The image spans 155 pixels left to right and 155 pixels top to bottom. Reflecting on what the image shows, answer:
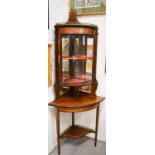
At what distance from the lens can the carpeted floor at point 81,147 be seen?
217 cm

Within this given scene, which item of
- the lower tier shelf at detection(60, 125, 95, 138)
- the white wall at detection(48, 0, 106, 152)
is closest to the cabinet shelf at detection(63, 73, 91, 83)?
the white wall at detection(48, 0, 106, 152)

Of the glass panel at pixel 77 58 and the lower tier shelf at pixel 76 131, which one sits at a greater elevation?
the glass panel at pixel 77 58

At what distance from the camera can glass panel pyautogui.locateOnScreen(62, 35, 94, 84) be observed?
2023mm

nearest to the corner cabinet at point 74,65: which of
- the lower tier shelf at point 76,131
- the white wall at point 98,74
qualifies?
the lower tier shelf at point 76,131

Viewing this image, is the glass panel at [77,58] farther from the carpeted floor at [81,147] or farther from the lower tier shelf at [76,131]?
the carpeted floor at [81,147]

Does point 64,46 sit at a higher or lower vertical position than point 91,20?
lower

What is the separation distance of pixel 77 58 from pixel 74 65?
0.08 metres

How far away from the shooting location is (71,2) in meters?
2.27

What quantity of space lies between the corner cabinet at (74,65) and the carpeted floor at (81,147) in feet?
0.57

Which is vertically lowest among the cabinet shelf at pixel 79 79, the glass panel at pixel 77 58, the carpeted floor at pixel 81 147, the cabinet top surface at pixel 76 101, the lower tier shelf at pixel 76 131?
the carpeted floor at pixel 81 147
